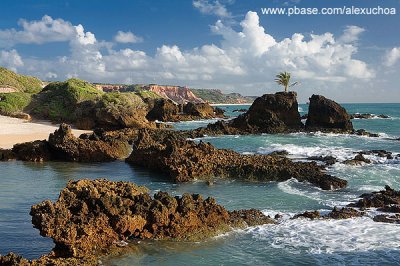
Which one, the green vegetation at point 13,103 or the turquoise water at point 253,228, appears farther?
the green vegetation at point 13,103

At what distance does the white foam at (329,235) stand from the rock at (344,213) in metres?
0.28

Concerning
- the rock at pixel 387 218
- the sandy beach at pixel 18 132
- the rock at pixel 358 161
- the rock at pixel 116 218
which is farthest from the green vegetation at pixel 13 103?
the rock at pixel 387 218

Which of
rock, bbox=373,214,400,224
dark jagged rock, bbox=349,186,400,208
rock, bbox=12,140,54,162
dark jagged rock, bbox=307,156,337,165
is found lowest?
rock, bbox=373,214,400,224

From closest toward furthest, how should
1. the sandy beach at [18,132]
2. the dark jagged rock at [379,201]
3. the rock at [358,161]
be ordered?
the dark jagged rock at [379,201]
the rock at [358,161]
the sandy beach at [18,132]

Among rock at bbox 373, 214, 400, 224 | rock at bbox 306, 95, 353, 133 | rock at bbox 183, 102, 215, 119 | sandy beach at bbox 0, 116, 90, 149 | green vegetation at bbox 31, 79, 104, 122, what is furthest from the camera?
rock at bbox 183, 102, 215, 119

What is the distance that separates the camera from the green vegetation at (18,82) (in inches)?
2331

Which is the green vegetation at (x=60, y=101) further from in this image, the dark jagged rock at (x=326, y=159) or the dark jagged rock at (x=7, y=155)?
the dark jagged rock at (x=326, y=159)

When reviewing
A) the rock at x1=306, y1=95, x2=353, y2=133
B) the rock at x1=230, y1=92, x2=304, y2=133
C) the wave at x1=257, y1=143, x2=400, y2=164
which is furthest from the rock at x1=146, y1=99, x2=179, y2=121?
the wave at x1=257, y1=143, x2=400, y2=164

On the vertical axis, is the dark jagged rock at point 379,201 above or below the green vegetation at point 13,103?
below

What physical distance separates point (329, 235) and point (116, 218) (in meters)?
5.65

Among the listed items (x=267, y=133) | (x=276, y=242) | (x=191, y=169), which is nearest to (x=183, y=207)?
(x=276, y=242)

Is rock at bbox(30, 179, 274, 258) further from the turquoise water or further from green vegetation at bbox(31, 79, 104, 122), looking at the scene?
green vegetation at bbox(31, 79, 104, 122)

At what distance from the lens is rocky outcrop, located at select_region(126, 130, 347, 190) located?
19272 millimetres

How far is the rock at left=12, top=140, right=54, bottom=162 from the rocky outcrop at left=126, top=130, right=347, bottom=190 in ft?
21.3
